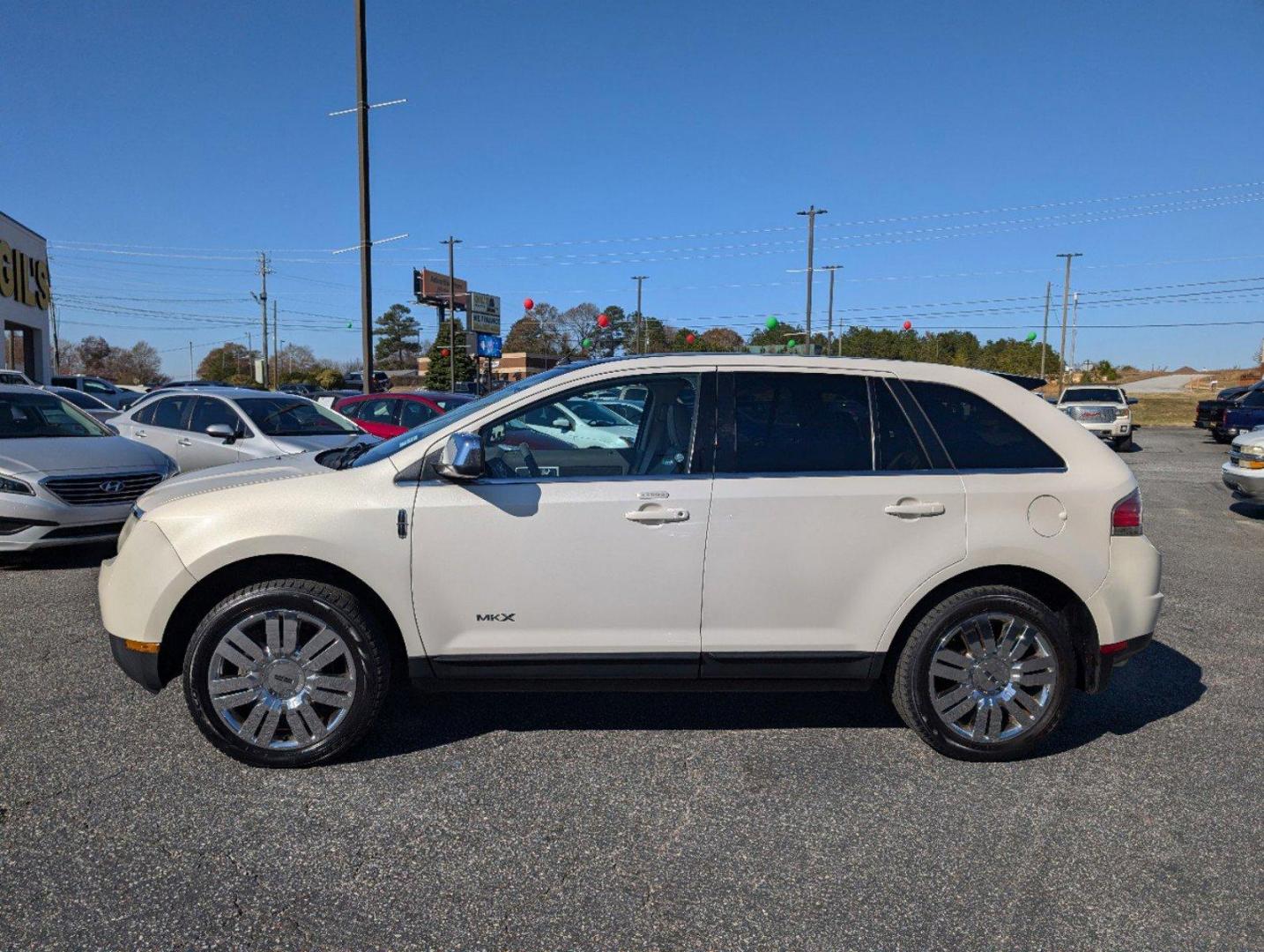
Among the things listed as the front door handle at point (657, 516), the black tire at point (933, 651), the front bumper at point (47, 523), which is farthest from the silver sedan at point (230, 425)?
the black tire at point (933, 651)

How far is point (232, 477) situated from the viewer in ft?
13.0

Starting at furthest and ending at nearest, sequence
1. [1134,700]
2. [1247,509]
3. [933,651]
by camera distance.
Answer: [1247,509] → [1134,700] → [933,651]

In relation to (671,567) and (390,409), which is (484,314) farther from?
(671,567)

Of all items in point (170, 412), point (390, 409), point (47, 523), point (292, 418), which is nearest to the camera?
point (47, 523)

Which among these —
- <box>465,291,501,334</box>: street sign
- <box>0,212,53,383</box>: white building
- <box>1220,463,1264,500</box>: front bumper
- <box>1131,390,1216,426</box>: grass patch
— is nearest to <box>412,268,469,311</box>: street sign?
<box>465,291,501,334</box>: street sign

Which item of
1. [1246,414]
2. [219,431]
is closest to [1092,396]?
[1246,414]

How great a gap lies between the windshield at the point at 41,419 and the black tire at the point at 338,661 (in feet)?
19.5

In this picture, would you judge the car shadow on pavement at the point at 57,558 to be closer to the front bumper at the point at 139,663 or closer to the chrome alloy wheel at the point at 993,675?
the front bumper at the point at 139,663

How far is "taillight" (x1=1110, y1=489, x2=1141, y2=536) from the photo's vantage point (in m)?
3.76

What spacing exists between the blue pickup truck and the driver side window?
63.6 ft

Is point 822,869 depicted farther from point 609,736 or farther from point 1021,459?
point 1021,459

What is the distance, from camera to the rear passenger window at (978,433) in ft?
12.5

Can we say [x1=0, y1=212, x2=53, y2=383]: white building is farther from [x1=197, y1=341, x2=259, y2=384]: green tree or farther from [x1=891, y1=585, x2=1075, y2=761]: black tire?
[x1=197, y1=341, x2=259, y2=384]: green tree

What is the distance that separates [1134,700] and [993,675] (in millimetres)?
1340
